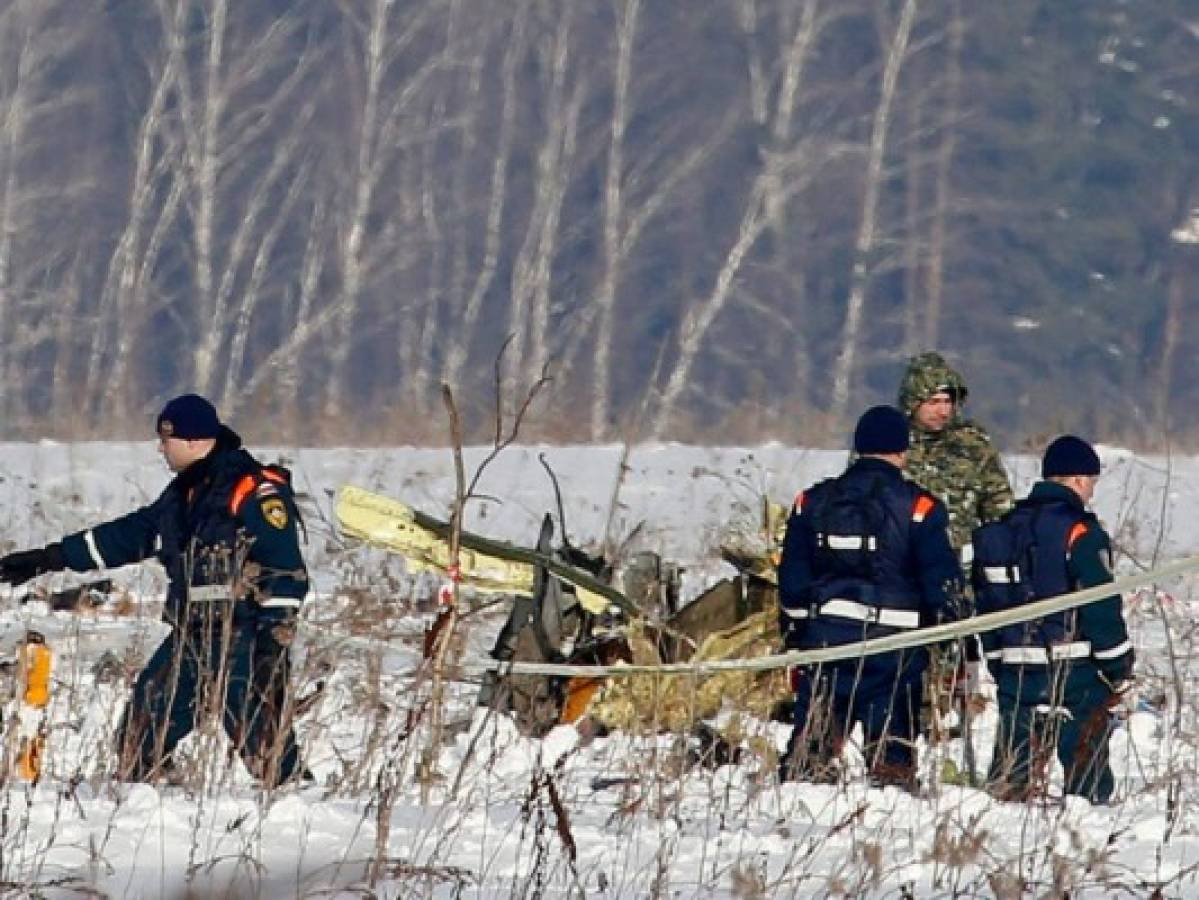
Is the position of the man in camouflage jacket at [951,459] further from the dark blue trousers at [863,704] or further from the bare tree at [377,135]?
the bare tree at [377,135]

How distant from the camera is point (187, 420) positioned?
28.3ft

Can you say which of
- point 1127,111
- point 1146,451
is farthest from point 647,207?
point 1127,111

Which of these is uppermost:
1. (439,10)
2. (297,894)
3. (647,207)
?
(439,10)

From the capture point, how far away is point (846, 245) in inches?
2074

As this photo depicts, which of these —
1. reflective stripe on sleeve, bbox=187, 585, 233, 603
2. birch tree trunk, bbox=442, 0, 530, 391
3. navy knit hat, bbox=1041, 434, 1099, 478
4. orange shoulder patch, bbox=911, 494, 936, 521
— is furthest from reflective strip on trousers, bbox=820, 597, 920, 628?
birch tree trunk, bbox=442, 0, 530, 391

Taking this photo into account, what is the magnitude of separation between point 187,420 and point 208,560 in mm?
444

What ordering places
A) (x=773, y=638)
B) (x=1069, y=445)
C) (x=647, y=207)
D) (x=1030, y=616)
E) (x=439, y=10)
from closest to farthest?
(x=1030, y=616) → (x=1069, y=445) → (x=773, y=638) → (x=647, y=207) → (x=439, y=10)

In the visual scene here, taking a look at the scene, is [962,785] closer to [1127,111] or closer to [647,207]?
[647,207]

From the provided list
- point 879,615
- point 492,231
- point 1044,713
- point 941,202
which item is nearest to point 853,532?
point 879,615

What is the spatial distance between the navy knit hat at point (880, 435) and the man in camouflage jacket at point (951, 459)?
1635mm

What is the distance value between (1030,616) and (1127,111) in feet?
167

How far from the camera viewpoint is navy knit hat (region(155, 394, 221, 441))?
8609 millimetres

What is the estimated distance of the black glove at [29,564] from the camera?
28.8 ft

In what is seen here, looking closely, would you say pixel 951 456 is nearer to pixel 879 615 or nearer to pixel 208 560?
pixel 879 615
